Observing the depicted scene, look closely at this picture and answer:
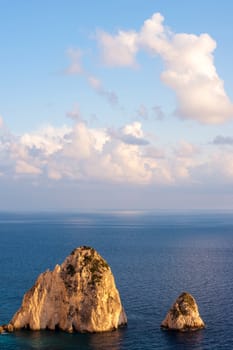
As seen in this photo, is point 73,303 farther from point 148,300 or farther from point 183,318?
point 148,300

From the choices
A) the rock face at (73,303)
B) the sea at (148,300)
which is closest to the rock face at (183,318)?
the sea at (148,300)

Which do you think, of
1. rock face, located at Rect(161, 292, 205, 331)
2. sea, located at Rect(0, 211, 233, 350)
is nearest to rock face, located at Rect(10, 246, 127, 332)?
sea, located at Rect(0, 211, 233, 350)

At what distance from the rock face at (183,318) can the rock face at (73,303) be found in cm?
967

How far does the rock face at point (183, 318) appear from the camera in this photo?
87188mm

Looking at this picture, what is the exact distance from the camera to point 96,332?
280 ft

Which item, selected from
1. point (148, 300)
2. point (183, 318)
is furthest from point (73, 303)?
point (148, 300)

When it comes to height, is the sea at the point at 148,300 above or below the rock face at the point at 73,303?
below

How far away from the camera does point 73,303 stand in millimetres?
87938

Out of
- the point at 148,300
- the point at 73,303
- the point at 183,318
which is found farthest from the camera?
the point at 148,300

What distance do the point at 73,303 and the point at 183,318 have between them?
22.7 meters

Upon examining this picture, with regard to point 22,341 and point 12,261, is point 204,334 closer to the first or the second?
point 22,341

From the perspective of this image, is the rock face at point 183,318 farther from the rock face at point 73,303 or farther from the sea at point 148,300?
the rock face at point 73,303

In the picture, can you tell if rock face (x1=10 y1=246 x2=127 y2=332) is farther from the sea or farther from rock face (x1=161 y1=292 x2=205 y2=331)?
rock face (x1=161 y1=292 x2=205 y2=331)

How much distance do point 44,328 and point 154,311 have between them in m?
26.5
